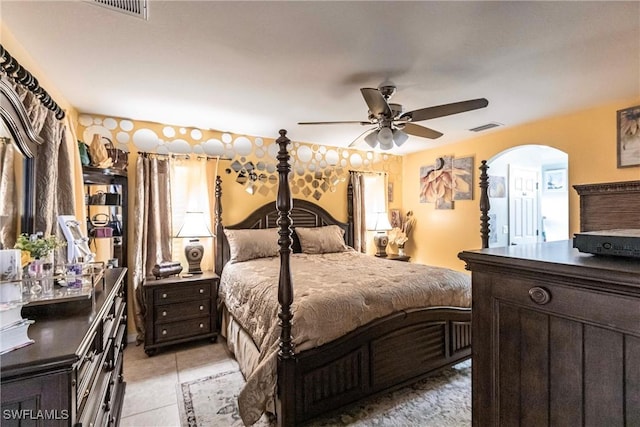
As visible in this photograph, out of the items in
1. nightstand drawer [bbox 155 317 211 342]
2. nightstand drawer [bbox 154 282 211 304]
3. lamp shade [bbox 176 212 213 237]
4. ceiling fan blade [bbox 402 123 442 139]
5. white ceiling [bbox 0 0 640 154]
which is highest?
white ceiling [bbox 0 0 640 154]

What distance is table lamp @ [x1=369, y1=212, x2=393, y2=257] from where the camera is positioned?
15.7 feet

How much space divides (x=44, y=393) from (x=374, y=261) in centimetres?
298

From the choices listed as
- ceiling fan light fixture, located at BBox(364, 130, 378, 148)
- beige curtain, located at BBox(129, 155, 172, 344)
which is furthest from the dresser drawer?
beige curtain, located at BBox(129, 155, 172, 344)

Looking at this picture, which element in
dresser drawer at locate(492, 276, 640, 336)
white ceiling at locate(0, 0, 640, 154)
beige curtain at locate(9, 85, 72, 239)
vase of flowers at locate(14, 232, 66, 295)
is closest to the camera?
dresser drawer at locate(492, 276, 640, 336)

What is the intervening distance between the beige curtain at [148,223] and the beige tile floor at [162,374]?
434 millimetres

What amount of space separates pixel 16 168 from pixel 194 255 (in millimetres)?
2028

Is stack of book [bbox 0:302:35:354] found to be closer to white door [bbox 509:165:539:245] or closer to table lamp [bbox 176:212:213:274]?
table lamp [bbox 176:212:213:274]

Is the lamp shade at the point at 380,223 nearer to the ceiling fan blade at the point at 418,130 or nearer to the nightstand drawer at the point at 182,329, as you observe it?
the ceiling fan blade at the point at 418,130

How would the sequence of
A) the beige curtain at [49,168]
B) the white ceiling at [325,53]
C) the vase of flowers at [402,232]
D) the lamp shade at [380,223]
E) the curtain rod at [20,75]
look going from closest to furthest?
the curtain rod at [20,75]
the white ceiling at [325,53]
the beige curtain at [49,168]
the lamp shade at [380,223]
the vase of flowers at [402,232]

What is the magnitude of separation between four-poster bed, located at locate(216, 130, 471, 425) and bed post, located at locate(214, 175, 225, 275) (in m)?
0.69

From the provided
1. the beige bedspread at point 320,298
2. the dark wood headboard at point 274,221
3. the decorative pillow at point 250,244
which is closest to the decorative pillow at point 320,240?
the dark wood headboard at point 274,221

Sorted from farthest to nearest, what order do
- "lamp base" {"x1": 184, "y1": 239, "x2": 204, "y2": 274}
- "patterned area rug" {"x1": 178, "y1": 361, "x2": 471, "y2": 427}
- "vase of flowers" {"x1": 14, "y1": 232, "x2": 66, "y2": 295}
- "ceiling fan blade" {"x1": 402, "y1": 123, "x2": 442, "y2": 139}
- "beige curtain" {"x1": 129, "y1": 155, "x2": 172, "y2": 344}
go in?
1. "lamp base" {"x1": 184, "y1": 239, "x2": 204, "y2": 274}
2. "beige curtain" {"x1": 129, "y1": 155, "x2": 172, "y2": 344}
3. "ceiling fan blade" {"x1": 402, "y1": 123, "x2": 442, "y2": 139}
4. "patterned area rug" {"x1": 178, "y1": 361, "x2": 471, "y2": 427}
5. "vase of flowers" {"x1": 14, "y1": 232, "x2": 66, "y2": 295}

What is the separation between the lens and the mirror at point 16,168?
1.52 metres

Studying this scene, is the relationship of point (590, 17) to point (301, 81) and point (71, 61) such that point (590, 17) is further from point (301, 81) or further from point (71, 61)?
point (71, 61)
